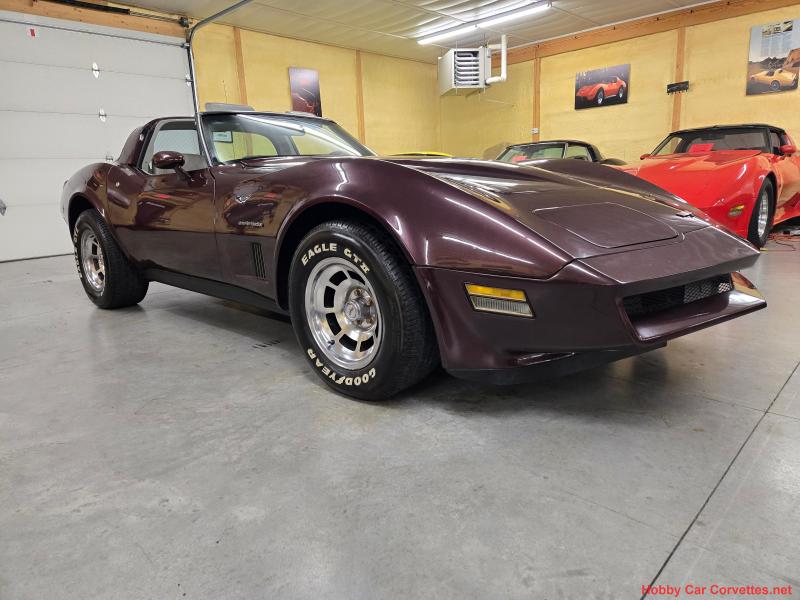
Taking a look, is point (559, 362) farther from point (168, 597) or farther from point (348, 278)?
point (168, 597)

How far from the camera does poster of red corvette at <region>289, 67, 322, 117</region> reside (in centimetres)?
989

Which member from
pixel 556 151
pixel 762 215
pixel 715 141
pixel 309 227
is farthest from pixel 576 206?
pixel 556 151

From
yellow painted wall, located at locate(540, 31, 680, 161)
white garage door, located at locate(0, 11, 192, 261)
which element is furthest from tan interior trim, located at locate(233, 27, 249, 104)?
A: yellow painted wall, located at locate(540, 31, 680, 161)

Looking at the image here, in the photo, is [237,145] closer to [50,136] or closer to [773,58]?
[50,136]

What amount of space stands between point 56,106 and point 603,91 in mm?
9252

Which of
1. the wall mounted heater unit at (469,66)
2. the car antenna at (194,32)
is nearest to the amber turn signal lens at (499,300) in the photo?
the car antenna at (194,32)

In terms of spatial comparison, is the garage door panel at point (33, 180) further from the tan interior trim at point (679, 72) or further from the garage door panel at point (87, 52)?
the tan interior trim at point (679, 72)

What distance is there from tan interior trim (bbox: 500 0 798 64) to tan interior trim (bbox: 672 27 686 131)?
0.21m

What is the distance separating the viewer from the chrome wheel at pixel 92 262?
3430 mm

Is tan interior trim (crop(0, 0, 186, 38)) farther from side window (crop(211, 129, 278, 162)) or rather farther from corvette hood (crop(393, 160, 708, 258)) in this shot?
corvette hood (crop(393, 160, 708, 258))

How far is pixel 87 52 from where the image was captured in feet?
24.4

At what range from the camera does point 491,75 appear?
1164cm

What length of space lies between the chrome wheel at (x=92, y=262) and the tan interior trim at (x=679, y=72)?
9463 mm

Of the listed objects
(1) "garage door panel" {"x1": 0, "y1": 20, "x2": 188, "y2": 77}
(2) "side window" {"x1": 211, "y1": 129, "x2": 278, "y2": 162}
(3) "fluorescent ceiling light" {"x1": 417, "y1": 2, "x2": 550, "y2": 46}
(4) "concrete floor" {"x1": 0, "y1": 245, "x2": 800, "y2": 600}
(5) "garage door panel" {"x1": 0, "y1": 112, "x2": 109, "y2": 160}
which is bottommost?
(4) "concrete floor" {"x1": 0, "y1": 245, "x2": 800, "y2": 600}
